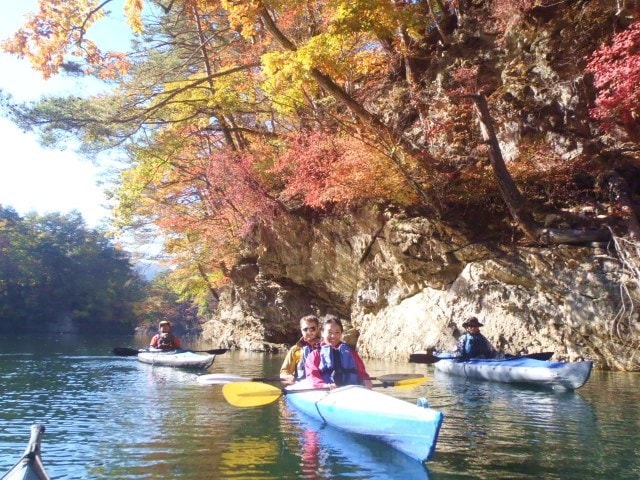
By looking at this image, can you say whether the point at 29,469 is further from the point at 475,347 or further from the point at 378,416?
the point at 475,347

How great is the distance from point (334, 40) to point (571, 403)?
22.2 ft

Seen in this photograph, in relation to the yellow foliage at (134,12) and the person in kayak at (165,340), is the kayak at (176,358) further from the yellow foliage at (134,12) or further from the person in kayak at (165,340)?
the yellow foliage at (134,12)

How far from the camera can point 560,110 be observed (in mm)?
12078

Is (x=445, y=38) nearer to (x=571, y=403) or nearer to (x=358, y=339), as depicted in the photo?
(x=358, y=339)

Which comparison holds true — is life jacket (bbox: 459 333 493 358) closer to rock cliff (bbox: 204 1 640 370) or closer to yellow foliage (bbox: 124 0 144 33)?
rock cliff (bbox: 204 1 640 370)

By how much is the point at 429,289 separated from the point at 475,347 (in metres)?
4.26

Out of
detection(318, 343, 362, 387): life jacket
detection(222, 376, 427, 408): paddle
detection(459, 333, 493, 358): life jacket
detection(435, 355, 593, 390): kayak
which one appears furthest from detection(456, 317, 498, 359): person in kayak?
detection(222, 376, 427, 408): paddle

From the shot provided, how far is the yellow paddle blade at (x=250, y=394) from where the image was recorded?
5836 millimetres

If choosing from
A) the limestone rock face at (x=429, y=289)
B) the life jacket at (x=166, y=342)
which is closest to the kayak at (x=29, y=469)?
the limestone rock face at (x=429, y=289)

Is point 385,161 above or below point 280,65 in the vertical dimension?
below

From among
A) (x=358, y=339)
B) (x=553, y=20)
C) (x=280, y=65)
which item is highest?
(x=553, y=20)

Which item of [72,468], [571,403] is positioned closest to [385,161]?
[571,403]

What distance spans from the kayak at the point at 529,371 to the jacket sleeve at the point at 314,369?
3939 mm

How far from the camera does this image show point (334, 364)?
6148 millimetres
